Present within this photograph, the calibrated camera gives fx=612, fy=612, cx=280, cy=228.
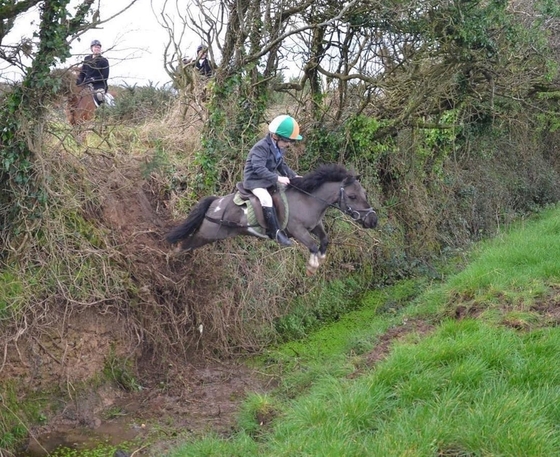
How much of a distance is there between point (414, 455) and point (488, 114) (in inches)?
477

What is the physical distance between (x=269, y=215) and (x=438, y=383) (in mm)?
3061

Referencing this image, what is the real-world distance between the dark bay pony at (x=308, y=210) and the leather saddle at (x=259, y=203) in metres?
0.05

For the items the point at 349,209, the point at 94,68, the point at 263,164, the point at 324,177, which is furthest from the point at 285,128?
the point at 94,68

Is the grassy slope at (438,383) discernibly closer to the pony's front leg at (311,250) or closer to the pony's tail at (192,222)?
the pony's front leg at (311,250)

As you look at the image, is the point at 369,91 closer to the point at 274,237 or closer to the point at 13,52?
the point at 274,237

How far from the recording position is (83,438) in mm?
7688

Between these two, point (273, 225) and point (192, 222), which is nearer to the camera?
point (273, 225)

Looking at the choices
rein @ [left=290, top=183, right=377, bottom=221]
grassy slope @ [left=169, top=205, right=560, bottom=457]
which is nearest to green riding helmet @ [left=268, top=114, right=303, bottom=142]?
rein @ [left=290, top=183, right=377, bottom=221]

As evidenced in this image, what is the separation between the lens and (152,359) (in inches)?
362

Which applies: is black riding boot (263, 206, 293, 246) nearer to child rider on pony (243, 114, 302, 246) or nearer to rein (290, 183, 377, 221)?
child rider on pony (243, 114, 302, 246)

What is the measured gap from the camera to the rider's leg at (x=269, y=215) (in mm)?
7910

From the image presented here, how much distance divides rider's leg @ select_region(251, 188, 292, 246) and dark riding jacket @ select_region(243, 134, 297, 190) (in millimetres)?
113

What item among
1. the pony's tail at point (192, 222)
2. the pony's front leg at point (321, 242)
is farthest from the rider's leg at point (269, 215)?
the pony's tail at point (192, 222)

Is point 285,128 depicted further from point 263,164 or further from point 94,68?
point 94,68
